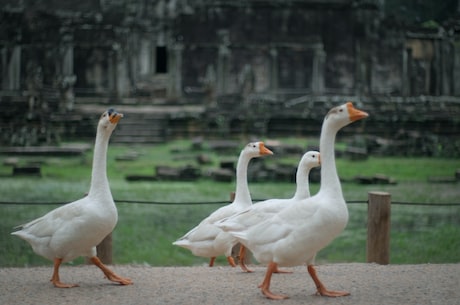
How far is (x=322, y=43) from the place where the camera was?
2567 centimetres

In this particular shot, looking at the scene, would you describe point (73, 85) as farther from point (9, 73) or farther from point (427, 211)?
point (427, 211)

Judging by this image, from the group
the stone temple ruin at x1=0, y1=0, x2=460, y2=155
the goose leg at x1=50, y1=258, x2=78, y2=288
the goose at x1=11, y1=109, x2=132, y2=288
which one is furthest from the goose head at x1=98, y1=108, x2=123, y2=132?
the stone temple ruin at x1=0, y1=0, x2=460, y2=155

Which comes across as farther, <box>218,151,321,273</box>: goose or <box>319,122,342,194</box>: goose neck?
<box>218,151,321,273</box>: goose

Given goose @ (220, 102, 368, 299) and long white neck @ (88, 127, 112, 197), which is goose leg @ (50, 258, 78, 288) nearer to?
long white neck @ (88, 127, 112, 197)

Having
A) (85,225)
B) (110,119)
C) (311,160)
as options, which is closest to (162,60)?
(110,119)

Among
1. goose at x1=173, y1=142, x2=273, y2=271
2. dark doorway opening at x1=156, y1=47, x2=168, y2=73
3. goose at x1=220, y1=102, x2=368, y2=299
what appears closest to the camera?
goose at x1=220, y1=102, x2=368, y2=299

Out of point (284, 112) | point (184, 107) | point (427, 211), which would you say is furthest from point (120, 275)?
point (184, 107)

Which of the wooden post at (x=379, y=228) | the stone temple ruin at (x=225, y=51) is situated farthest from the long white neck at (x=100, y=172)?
the stone temple ruin at (x=225, y=51)

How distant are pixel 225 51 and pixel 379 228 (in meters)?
19.0

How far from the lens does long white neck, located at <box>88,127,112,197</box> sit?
5.60 m

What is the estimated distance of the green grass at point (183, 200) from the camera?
877cm

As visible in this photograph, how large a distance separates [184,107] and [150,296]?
19.1 metres

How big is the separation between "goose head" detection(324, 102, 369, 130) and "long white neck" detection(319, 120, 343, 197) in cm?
5

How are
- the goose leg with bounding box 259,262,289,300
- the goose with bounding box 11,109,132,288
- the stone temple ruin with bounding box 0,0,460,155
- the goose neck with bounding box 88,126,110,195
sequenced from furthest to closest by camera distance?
the stone temple ruin with bounding box 0,0,460,155 < the goose neck with bounding box 88,126,110,195 < the goose with bounding box 11,109,132,288 < the goose leg with bounding box 259,262,289,300
